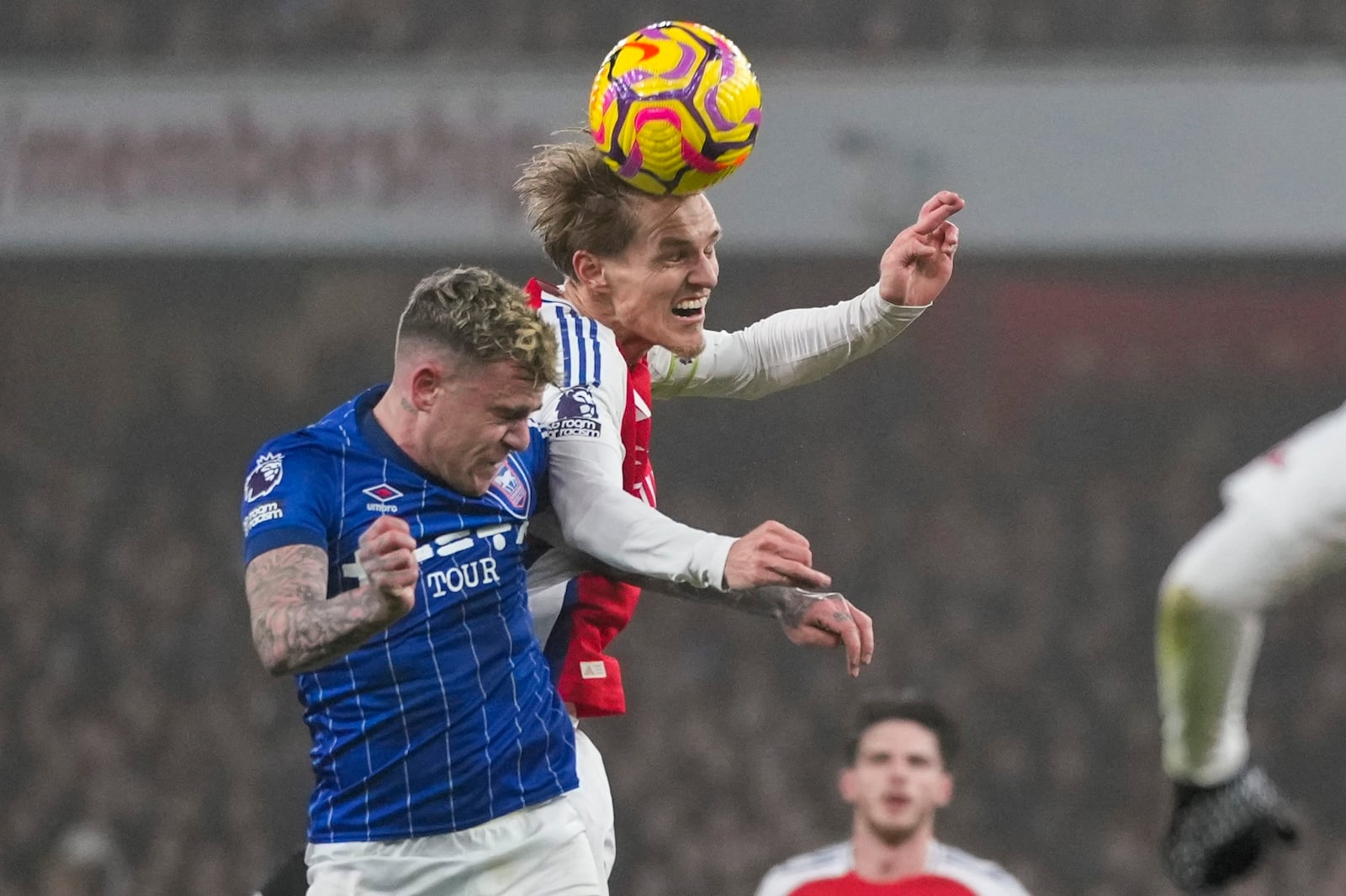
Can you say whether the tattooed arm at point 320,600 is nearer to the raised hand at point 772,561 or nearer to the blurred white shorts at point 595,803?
the raised hand at point 772,561

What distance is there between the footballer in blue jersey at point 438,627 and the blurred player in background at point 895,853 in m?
1.88

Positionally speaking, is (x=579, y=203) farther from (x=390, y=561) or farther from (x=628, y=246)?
(x=390, y=561)

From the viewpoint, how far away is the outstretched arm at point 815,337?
4340mm

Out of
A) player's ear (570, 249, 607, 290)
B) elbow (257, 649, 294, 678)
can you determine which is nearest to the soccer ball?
player's ear (570, 249, 607, 290)

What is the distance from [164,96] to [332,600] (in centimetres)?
1065

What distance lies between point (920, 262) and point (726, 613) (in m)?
8.49

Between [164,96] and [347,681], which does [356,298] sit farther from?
[347,681]

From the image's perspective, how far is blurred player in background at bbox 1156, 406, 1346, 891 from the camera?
2.16 meters

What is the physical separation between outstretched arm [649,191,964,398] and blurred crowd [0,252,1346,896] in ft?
22.1

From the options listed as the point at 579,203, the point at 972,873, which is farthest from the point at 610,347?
the point at 972,873

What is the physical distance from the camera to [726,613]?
12711mm

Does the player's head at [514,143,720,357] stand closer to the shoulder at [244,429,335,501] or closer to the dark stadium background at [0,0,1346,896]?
the shoulder at [244,429,335,501]

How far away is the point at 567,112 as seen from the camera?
13000 millimetres

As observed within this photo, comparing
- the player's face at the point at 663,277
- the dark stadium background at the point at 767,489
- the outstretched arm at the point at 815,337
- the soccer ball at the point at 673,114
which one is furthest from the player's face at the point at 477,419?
the dark stadium background at the point at 767,489
